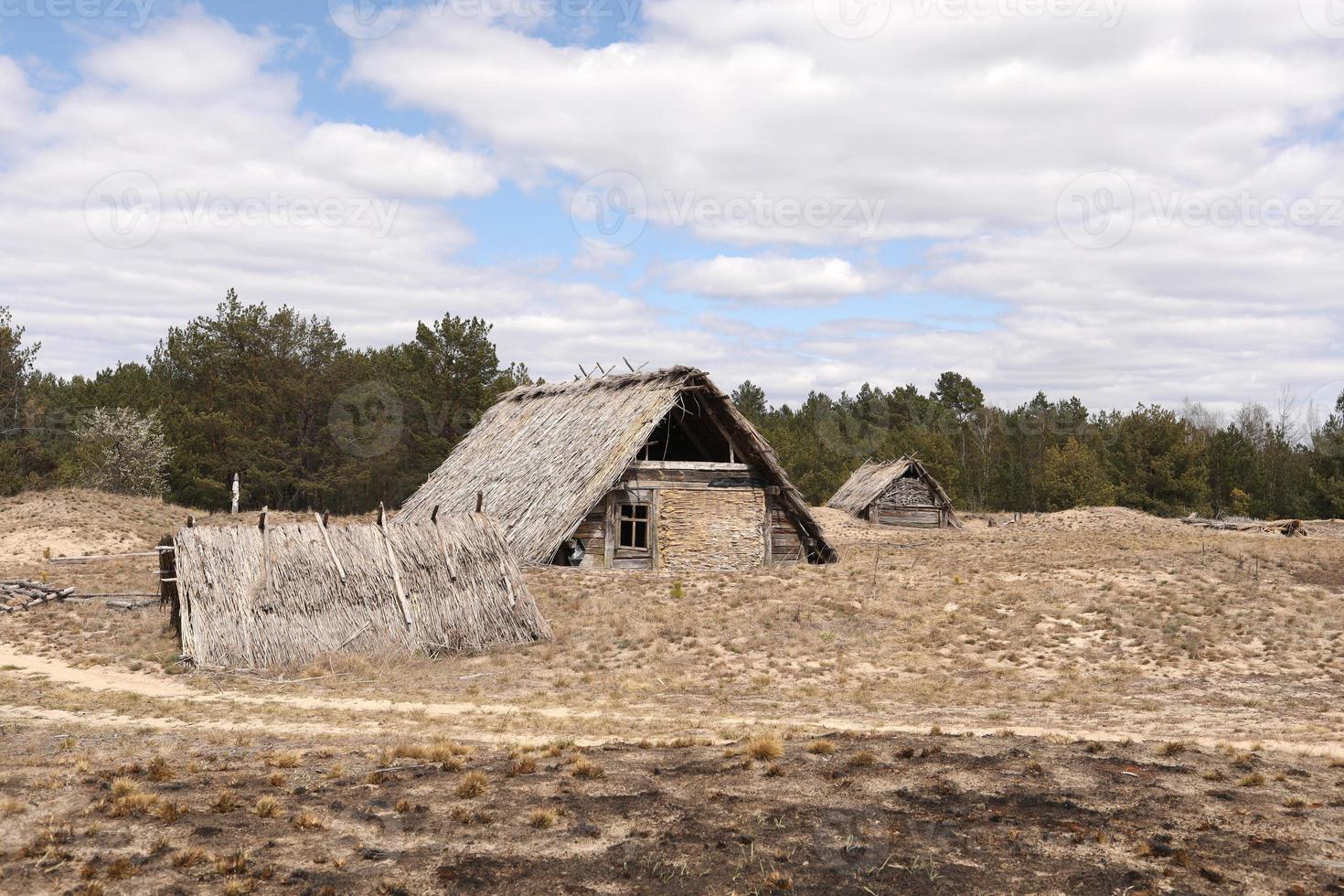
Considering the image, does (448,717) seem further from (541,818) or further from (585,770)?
(541,818)

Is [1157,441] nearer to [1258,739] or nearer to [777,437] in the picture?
[777,437]

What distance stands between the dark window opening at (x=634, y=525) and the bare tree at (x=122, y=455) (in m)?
27.7

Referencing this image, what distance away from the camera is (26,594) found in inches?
781

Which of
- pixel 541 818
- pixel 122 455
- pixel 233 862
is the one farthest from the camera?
pixel 122 455

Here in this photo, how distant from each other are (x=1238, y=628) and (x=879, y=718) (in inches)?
316

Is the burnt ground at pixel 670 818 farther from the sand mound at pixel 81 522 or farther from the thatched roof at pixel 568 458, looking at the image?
the sand mound at pixel 81 522

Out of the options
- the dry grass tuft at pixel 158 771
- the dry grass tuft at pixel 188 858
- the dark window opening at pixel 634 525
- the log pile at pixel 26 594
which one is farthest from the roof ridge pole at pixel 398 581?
the dry grass tuft at pixel 188 858

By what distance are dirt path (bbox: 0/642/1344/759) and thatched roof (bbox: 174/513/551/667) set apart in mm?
1153

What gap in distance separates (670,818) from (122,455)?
133 ft

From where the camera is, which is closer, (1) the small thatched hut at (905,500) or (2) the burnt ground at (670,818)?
(2) the burnt ground at (670,818)

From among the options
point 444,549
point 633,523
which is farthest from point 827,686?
point 633,523

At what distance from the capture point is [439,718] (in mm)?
11172

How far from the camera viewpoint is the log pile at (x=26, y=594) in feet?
63.1

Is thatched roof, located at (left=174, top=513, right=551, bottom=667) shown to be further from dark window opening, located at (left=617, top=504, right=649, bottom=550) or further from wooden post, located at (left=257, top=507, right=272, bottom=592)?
dark window opening, located at (left=617, top=504, right=649, bottom=550)
